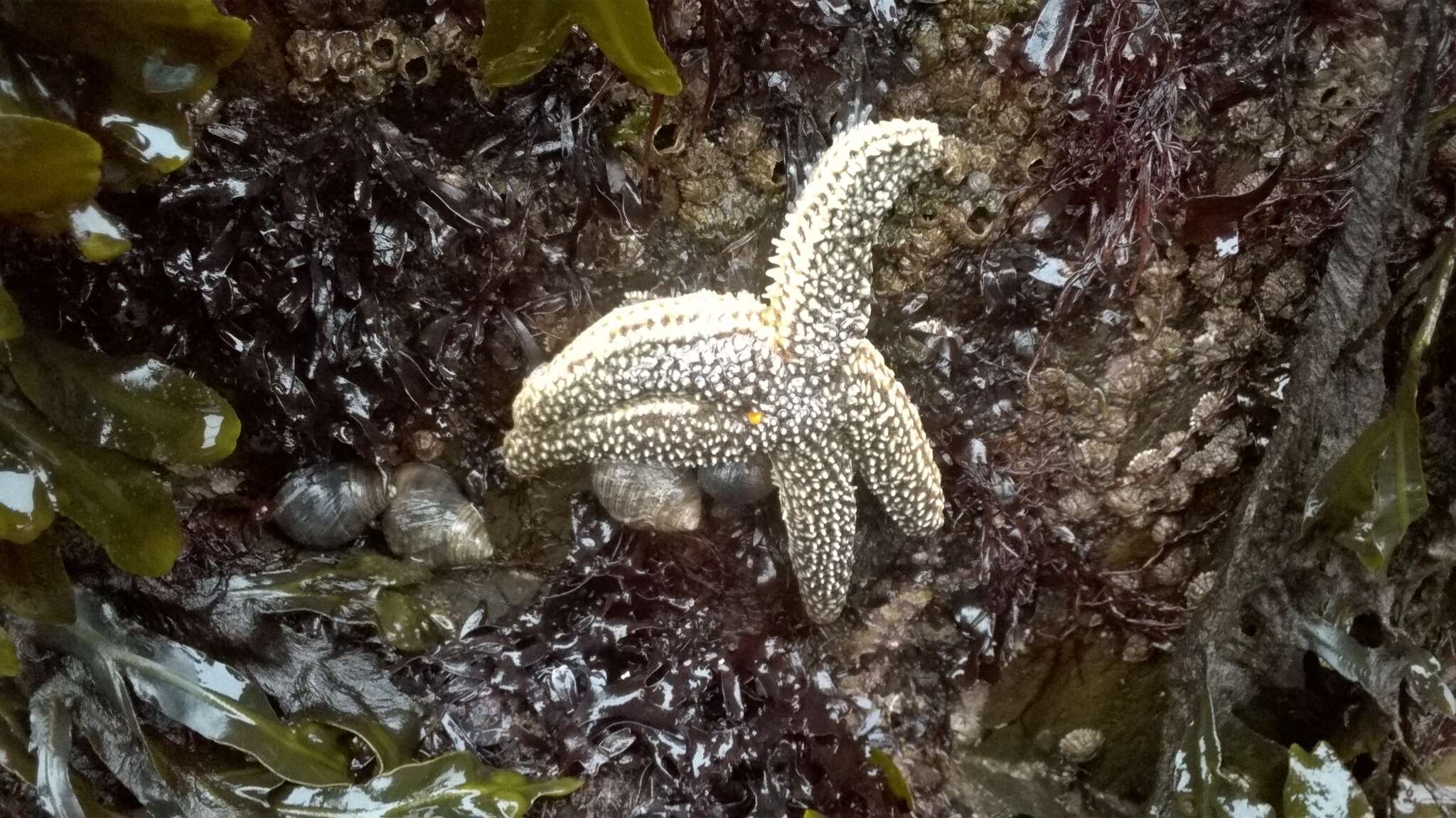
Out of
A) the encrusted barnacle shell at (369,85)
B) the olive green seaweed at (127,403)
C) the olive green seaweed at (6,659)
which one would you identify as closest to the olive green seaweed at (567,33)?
the encrusted barnacle shell at (369,85)

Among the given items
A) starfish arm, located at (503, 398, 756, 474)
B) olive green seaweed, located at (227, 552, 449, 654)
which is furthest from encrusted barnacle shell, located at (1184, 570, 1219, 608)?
olive green seaweed, located at (227, 552, 449, 654)

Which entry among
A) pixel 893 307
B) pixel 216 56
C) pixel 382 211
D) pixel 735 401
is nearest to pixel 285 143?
pixel 382 211

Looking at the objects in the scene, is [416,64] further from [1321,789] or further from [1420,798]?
[1420,798]

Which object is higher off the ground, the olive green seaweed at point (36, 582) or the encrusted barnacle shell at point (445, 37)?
the encrusted barnacle shell at point (445, 37)

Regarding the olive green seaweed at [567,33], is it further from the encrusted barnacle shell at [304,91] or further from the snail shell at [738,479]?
the snail shell at [738,479]

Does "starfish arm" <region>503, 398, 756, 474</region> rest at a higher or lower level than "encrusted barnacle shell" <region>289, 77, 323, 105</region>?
lower

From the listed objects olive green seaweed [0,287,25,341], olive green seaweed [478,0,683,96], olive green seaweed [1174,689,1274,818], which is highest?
olive green seaweed [478,0,683,96]

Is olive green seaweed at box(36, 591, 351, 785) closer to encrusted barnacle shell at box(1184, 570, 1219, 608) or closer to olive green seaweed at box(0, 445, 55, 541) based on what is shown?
olive green seaweed at box(0, 445, 55, 541)
